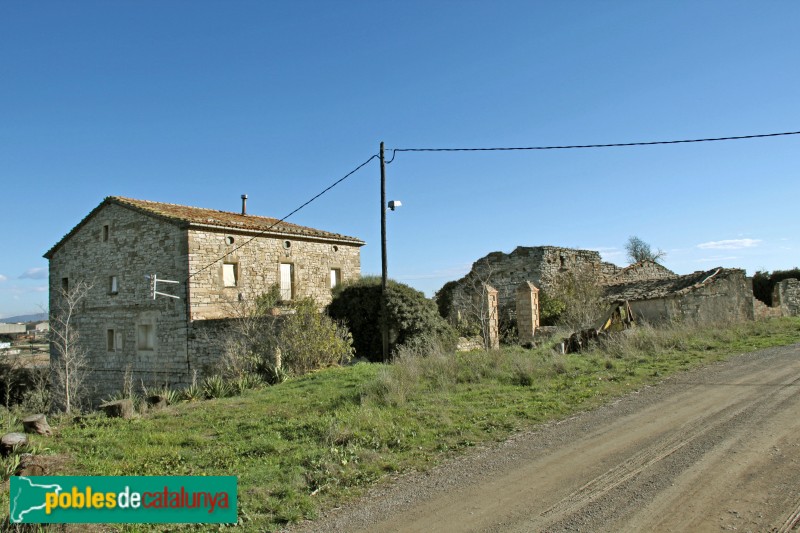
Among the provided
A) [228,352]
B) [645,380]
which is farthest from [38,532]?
[228,352]

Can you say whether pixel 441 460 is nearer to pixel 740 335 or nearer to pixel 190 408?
pixel 190 408

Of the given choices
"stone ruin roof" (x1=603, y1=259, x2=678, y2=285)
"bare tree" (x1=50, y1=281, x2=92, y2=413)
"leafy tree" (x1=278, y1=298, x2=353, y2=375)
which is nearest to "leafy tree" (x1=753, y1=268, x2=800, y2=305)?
"stone ruin roof" (x1=603, y1=259, x2=678, y2=285)

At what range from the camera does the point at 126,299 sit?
2183 centimetres

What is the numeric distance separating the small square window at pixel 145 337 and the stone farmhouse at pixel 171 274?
0.06 meters

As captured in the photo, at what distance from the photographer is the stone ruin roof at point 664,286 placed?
22.2 m

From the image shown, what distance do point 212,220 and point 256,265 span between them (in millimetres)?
2521

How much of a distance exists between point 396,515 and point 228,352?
12208 millimetres

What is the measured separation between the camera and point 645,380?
10.9m

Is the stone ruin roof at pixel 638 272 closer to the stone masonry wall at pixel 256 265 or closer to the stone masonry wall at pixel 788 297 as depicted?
the stone masonry wall at pixel 788 297

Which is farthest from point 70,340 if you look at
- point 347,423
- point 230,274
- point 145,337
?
point 347,423

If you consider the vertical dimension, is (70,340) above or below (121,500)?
above

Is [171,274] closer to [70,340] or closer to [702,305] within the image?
[70,340]

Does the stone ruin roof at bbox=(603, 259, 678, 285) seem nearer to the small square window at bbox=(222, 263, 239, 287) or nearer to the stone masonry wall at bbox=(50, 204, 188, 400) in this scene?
the small square window at bbox=(222, 263, 239, 287)

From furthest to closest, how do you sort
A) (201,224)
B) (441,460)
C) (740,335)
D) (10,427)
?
(201,224)
(740,335)
(10,427)
(441,460)
